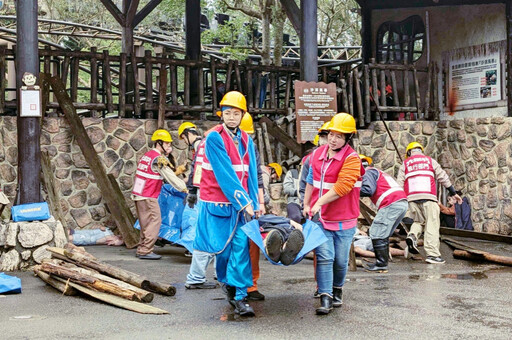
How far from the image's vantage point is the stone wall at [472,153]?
1551cm

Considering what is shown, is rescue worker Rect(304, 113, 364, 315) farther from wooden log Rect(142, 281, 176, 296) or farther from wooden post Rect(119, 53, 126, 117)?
wooden post Rect(119, 53, 126, 117)

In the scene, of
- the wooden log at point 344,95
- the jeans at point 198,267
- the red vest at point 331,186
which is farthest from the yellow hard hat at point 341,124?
the wooden log at point 344,95

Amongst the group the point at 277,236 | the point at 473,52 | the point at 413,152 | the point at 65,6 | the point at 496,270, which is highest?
the point at 65,6

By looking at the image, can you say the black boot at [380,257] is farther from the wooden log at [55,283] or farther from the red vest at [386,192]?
the wooden log at [55,283]

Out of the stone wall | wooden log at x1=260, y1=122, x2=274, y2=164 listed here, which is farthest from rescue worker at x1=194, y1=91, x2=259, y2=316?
the stone wall

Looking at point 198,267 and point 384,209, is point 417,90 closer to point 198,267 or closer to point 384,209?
point 384,209

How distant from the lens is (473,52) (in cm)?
1667

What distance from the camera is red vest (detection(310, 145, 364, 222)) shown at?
24.9 ft

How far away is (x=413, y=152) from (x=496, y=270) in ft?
7.50

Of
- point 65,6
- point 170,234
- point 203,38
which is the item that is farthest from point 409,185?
point 65,6

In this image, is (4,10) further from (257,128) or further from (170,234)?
(170,234)

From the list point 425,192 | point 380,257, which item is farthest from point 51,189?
point 425,192

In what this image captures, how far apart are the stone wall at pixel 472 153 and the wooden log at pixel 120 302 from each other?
9.09 metres

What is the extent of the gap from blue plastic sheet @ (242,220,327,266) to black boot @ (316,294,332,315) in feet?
1.34
